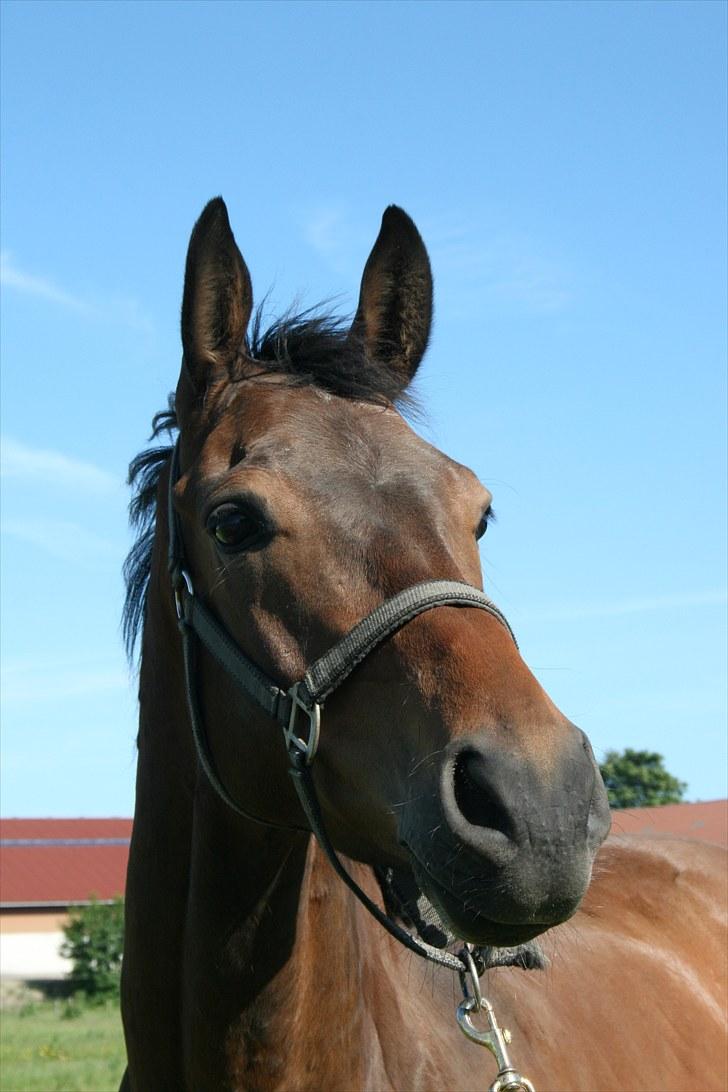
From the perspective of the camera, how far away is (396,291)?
12.7 feet

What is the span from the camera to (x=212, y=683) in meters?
3.18

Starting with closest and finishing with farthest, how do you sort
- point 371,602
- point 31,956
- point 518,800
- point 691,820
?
point 518,800 → point 371,602 → point 691,820 → point 31,956

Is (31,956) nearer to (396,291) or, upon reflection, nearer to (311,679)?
(396,291)

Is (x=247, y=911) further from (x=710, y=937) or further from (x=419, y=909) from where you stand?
(x=710, y=937)

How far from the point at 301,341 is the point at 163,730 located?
46.0 inches

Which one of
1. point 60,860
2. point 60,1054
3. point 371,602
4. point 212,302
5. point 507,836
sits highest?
point 60,860

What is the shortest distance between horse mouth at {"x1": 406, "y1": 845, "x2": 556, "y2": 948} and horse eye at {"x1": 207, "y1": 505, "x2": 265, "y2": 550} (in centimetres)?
91

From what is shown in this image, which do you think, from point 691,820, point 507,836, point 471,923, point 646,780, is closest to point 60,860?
point 646,780

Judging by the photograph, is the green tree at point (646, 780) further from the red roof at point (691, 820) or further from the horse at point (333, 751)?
the horse at point (333, 751)

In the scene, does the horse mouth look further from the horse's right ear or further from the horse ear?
the horse ear

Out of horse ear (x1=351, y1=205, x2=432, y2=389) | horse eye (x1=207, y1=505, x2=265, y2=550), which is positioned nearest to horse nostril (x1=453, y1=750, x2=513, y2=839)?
horse eye (x1=207, y1=505, x2=265, y2=550)

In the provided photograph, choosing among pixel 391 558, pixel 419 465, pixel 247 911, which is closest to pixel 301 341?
pixel 419 465

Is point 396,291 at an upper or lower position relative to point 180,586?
upper

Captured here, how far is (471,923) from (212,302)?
197 centimetres
